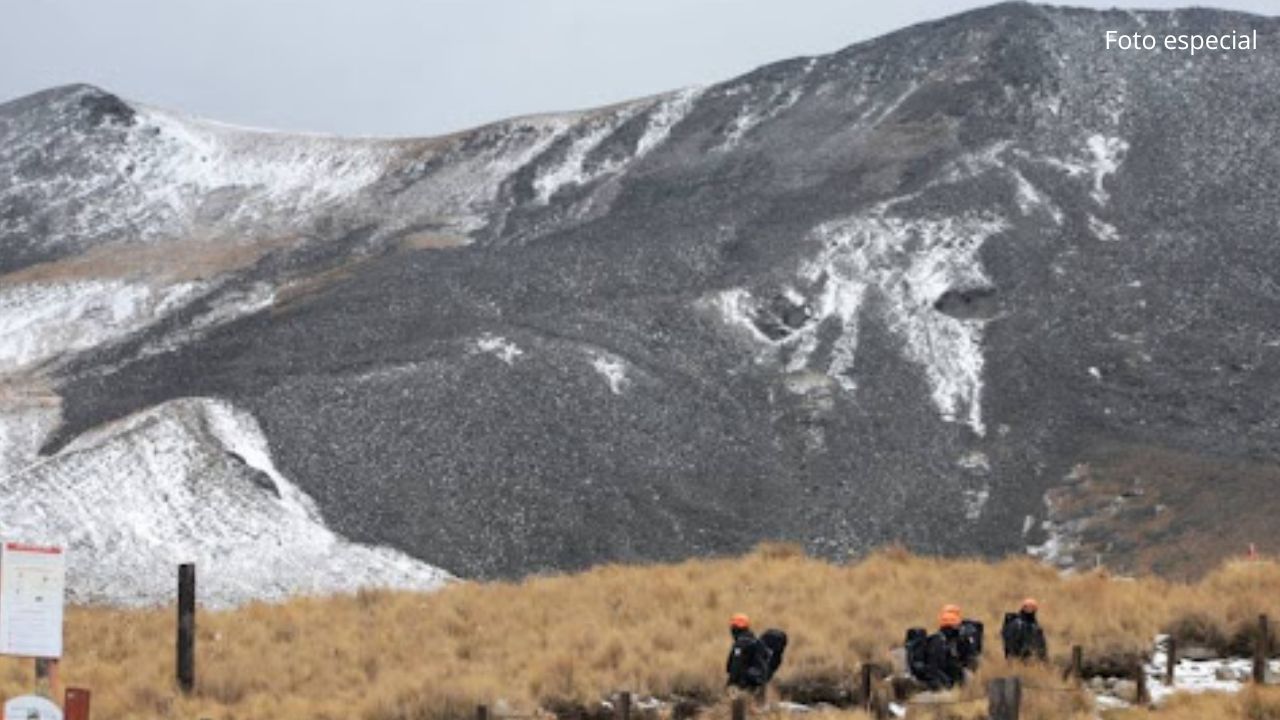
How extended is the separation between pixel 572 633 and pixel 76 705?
32.0ft

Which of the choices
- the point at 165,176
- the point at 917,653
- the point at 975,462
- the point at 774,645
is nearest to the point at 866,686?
the point at 917,653

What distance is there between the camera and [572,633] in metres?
21.9

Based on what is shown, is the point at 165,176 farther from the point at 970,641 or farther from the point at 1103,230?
the point at 970,641

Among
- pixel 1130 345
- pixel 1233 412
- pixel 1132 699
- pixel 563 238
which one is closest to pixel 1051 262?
pixel 1130 345

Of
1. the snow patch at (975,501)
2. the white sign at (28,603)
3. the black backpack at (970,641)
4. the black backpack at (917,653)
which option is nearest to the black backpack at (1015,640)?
the black backpack at (970,641)

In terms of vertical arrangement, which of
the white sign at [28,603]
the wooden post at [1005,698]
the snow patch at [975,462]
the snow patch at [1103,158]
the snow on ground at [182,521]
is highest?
the snow patch at [1103,158]

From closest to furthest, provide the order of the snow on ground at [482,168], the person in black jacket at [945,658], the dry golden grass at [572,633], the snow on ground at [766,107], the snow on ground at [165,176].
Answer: the dry golden grass at [572,633] < the person in black jacket at [945,658] < the snow on ground at [482,168] < the snow on ground at [766,107] < the snow on ground at [165,176]

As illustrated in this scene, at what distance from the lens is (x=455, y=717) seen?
17672 millimetres

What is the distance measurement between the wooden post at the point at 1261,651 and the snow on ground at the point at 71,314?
56.1m

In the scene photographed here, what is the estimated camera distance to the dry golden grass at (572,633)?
733 inches

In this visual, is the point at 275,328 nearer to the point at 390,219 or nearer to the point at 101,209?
the point at 390,219

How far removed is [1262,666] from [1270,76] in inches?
2679

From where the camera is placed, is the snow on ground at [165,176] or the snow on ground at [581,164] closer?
the snow on ground at [581,164]

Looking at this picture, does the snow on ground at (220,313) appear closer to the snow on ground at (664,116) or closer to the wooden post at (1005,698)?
the snow on ground at (664,116)
